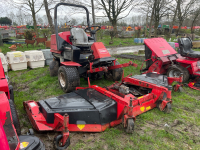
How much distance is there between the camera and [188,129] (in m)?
2.87

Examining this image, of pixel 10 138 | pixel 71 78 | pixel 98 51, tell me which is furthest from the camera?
pixel 98 51

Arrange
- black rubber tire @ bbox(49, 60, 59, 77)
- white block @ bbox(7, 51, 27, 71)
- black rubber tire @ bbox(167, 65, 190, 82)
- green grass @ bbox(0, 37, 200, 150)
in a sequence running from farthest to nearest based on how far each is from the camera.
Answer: white block @ bbox(7, 51, 27, 71) < black rubber tire @ bbox(49, 60, 59, 77) < black rubber tire @ bbox(167, 65, 190, 82) < green grass @ bbox(0, 37, 200, 150)

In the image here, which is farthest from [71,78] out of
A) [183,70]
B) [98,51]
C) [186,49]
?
[186,49]

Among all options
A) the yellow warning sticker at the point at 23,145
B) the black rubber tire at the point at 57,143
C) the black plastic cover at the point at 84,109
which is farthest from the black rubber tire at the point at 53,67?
the yellow warning sticker at the point at 23,145

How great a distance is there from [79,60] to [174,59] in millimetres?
3146

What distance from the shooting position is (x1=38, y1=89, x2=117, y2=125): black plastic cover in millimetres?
2633

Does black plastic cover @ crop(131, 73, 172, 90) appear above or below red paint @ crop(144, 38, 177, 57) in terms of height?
below

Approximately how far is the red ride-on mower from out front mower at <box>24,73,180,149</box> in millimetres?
1087

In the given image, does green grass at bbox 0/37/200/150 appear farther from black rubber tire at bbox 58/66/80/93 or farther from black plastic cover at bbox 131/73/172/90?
black rubber tire at bbox 58/66/80/93

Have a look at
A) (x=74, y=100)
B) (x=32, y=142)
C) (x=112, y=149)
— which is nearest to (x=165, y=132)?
(x=112, y=149)

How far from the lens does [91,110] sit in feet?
8.64

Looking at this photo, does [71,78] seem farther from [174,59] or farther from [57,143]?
[174,59]

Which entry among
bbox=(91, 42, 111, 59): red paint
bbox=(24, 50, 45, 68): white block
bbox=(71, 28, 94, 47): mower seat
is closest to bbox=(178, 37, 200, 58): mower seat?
bbox=(91, 42, 111, 59): red paint

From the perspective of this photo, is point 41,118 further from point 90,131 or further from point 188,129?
point 188,129
